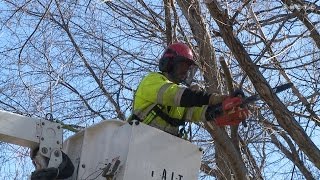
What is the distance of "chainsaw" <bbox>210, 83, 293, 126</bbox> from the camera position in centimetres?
378

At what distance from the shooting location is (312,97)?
21.0 feet

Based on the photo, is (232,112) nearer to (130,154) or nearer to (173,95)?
(173,95)

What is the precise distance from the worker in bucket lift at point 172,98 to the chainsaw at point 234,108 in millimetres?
17

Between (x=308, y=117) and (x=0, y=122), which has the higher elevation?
(x=308, y=117)

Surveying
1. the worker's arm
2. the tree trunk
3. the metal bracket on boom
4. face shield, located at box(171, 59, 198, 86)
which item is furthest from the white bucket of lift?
the tree trunk

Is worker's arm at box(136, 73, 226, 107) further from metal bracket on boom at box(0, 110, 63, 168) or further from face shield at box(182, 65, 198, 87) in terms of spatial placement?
metal bracket on boom at box(0, 110, 63, 168)

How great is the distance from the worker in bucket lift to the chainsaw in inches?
0.7

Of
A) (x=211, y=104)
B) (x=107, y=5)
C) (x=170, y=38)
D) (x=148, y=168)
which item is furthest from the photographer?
(x=107, y=5)

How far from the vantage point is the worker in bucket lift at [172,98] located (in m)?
3.85

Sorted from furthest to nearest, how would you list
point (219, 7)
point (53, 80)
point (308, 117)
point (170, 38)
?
1. point (53, 80)
2. point (170, 38)
3. point (308, 117)
4. point (219, 7)

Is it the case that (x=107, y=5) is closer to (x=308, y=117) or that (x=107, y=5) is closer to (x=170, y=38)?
(x=170, y=38)

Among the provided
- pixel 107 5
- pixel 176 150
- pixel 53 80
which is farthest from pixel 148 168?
pixel 53 80

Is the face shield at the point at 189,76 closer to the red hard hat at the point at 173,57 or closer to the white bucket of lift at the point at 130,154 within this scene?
the red hard hat at the point at 173,57

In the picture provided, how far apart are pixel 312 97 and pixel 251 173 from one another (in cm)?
93
